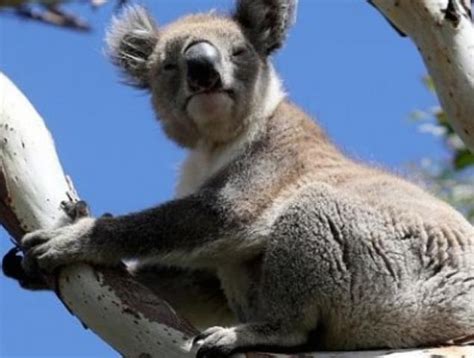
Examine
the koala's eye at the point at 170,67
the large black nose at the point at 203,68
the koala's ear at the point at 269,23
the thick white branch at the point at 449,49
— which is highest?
the koala's ear at the point at 269,23

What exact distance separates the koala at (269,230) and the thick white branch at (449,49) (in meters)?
0.75

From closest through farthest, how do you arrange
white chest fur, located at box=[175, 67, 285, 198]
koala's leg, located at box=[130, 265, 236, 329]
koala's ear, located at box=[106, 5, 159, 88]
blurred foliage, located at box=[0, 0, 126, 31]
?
blurred foliage, located at box=[0, 0, 126, 31], koala's leg, located at box=[130, 265, 236, 329], white chest fur, located at box=[175, 67, 285, 198], koala's ear, located at box=[106, 5, 159, 88]

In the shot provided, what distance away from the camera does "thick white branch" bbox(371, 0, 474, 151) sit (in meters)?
4.73

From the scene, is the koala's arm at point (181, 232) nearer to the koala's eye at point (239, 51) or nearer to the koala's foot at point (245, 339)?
the koala's foot at point (245, 339)

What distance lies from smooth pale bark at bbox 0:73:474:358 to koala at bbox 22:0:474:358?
0.14 m

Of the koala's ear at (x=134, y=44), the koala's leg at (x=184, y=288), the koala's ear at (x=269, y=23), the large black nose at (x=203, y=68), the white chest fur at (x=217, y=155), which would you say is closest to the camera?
the koala's leg at (x=184, y=288)

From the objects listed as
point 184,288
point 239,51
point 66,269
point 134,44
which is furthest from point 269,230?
point 134,44

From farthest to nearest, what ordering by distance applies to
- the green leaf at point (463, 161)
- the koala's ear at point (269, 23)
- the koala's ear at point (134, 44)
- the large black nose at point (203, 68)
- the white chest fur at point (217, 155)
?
the green leaf at point (463, 161), the koala's ear at point (134, 44), the koala's ear at point (269, 23), the white chest fur at point (217, 155), the large black nose at point (203, 68)

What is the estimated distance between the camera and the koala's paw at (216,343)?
4.47 m

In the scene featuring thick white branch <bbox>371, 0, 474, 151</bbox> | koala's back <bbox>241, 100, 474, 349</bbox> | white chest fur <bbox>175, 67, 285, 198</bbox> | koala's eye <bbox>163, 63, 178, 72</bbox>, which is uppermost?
koala's eye <bbox>163, 63, 178, 72</bbox>

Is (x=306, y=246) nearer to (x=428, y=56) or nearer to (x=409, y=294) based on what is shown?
(x=409, y=294)

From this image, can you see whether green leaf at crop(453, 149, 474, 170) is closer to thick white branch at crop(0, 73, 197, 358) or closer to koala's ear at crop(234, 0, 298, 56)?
koala's ear at crop(234, 0, 298, 56)

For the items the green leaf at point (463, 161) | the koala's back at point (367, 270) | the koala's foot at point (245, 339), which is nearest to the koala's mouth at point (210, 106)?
the koala's back at point (367, 270)

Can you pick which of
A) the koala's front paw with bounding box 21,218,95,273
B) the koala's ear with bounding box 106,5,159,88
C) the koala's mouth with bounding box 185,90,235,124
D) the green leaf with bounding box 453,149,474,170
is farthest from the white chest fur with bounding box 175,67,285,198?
the green leaf with bounding box 453,149,474,170
